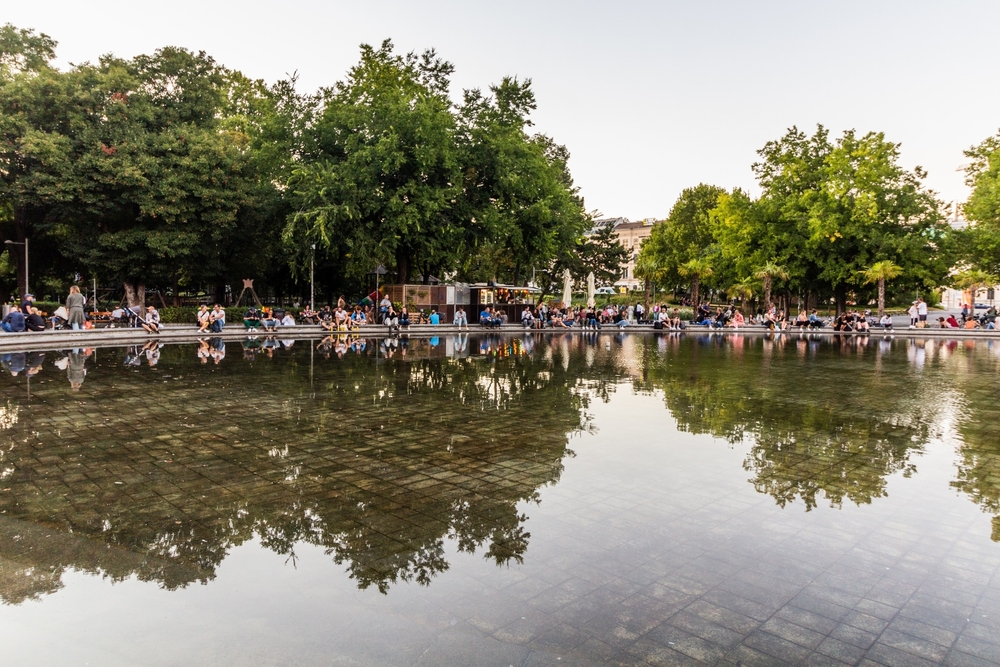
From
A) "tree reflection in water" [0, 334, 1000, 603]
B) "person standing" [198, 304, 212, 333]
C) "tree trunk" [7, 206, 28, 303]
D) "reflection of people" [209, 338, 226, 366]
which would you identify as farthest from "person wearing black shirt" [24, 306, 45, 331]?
"tree trunk" [7, 206, 28, 303]

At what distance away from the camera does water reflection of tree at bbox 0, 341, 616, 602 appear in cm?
454

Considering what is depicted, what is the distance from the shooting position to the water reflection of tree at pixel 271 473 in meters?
4.54

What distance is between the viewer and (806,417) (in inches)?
380

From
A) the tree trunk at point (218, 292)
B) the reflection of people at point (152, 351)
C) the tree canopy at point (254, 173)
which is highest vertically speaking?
the tree canopy at point (254, 173)

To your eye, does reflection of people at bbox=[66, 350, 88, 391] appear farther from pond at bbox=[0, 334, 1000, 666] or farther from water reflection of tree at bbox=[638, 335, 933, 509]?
water reflection of tree at bbox=[638, 335, 933, 509]

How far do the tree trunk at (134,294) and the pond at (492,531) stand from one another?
2418 centimetres

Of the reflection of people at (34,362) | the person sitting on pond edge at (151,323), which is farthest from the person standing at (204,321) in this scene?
the reflection of people at (34,362)

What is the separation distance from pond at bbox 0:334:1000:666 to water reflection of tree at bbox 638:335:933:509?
0.08 m

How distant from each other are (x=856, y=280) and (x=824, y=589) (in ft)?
160

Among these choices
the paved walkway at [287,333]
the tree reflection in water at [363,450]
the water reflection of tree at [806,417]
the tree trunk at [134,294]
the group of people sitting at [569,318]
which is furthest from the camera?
the group of people sitting at [569,318]

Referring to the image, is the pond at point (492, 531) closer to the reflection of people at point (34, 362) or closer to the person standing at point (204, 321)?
the reflection of people at point (34, 362)

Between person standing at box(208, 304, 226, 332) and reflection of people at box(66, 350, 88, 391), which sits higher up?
person standing at box(208, 304, 226, 332)

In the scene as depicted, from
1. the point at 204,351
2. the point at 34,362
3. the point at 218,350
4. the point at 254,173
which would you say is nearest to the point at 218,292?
the point at 254,173

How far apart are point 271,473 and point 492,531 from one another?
256 centimetres
